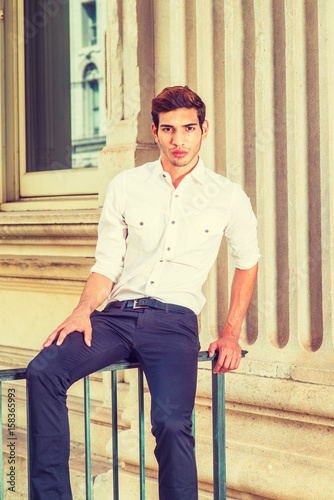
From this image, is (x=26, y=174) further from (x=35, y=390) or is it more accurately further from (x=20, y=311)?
(x=35, y=390)

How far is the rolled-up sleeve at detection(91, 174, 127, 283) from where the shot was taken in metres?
2.85

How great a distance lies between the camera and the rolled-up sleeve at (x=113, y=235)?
9.34 feet

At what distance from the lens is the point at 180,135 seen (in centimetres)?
282

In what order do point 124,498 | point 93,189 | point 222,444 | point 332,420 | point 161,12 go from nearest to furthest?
→ point 222,444 < point 332,420 < point 124,498 < point 161,12 < point 93,189

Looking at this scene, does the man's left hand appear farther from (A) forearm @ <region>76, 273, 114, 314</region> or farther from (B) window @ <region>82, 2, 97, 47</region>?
(B) window @ <region>82, 2, 97, 47</region>

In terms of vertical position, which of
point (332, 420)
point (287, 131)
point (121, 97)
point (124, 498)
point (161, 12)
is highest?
point (161, 12)

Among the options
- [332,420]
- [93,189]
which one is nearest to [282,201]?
[332,420]

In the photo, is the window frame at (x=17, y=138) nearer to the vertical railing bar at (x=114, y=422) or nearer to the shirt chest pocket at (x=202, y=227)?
the shirt chest pocket at (x=202, y=227)

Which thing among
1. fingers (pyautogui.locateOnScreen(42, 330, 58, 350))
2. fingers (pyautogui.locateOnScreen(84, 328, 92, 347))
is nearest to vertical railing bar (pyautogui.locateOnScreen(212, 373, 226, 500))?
fingers (pyautogui.locateOnScreen(84, 328, 92, 347))

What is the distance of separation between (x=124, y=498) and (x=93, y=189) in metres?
2.08

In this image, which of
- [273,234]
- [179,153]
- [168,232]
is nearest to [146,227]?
[168,232]

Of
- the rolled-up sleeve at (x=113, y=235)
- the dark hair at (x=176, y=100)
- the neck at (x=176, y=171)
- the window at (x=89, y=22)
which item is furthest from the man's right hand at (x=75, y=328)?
the window at (x=89, y=22)

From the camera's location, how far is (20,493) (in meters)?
4.64

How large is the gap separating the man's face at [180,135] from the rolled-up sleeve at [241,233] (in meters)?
0.24
